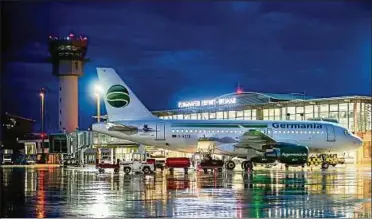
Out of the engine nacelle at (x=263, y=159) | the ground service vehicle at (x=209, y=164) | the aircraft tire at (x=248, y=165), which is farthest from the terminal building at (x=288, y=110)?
the ground service vehicle at (x=209, y=164)

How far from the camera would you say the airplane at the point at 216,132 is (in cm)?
4675

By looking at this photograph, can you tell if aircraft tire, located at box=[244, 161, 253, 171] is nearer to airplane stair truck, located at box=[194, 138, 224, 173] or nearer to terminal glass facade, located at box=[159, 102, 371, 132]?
airplane stair truck, located at box=[194, 138, 224, 173]

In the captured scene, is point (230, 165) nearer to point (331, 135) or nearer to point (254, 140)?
point (254, 140)

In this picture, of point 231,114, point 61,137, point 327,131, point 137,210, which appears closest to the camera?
point 137,210

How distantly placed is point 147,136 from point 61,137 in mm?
35744

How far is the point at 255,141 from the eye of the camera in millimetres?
46844

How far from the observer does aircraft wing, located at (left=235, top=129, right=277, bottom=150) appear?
46094 millimetres

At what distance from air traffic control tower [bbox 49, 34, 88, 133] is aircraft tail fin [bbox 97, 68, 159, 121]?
→ 62718 mm

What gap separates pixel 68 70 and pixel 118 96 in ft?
221

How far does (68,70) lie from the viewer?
11419 cm

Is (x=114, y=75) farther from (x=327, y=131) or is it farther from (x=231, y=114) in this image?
(x=231, y=114)

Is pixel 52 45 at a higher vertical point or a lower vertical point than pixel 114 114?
higher

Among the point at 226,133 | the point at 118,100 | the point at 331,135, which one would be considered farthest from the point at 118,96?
the point at 331,135

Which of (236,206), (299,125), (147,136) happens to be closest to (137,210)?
(236,206)
